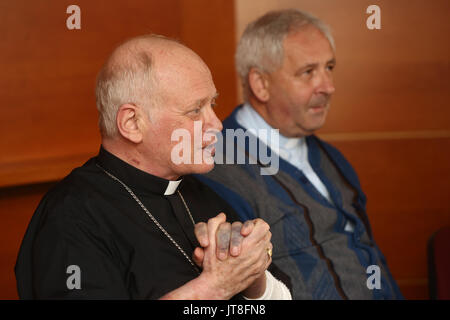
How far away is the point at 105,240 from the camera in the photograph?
1446mm

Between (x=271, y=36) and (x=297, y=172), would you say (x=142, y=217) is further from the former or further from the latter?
(x=271, y=36)

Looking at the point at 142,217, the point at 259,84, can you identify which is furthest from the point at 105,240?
the point at 259,84

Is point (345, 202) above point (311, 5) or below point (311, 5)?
below

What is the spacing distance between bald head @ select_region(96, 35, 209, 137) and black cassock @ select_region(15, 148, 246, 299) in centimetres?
18

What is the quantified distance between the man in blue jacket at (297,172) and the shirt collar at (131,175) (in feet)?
1.79

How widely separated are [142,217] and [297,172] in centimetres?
96

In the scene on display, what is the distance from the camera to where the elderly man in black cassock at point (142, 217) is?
4.54ft

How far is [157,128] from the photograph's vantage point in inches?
60.3

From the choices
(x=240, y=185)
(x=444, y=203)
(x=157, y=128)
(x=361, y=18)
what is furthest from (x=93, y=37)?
(x=444, y=203)

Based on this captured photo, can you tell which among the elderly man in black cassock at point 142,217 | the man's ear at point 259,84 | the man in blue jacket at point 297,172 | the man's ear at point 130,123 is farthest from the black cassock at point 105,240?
the man's ear at point 259,84

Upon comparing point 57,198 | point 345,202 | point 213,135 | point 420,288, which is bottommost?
point 420,288
